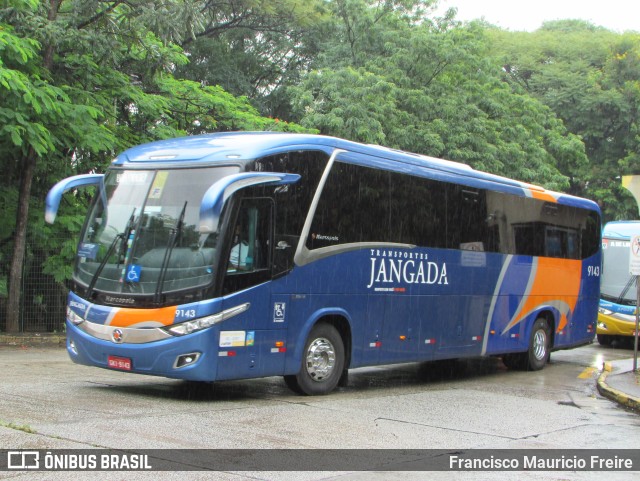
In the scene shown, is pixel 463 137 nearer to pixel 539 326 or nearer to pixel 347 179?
pixel 539 326

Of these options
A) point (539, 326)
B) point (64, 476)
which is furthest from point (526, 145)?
point (64, 476)

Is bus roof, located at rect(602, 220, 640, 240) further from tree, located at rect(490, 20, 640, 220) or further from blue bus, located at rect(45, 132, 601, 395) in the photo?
tree, located at rect(490, 20, 640, 220)

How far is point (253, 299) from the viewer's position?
10430 mm

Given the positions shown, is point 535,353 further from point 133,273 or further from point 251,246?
point 133,273

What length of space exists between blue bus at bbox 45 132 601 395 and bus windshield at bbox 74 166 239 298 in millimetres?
17

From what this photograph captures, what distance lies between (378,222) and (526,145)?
A: 78.6 ft

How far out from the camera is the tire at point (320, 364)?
1126cm

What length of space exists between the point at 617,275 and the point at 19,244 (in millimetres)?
16249

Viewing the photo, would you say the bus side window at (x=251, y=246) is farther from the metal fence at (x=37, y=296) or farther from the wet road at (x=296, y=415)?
the metal fence at (x=37, y=296)

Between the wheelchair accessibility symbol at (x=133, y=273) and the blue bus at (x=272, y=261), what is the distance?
0.01 metres

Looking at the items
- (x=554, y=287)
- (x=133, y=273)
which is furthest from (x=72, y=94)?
(x=554, y=287)

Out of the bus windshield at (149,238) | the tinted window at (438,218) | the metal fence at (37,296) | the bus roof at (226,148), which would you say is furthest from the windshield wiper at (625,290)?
the bus windshield at (149,238)

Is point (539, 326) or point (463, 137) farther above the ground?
point (463, 137)

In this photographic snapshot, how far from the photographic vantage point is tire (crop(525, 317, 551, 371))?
16859mm
